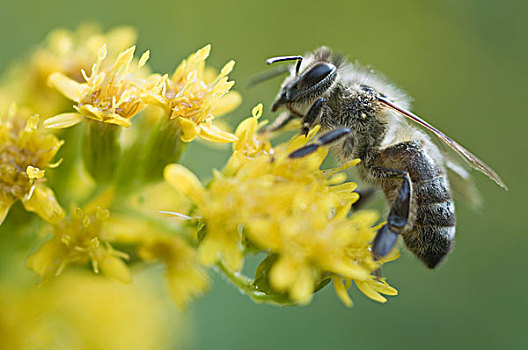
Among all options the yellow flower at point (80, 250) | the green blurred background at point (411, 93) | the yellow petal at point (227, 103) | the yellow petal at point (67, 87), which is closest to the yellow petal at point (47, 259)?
the yellow flower at point (80, 250)

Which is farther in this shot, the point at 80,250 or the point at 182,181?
the point at 80,250

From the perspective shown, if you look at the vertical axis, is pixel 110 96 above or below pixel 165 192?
above

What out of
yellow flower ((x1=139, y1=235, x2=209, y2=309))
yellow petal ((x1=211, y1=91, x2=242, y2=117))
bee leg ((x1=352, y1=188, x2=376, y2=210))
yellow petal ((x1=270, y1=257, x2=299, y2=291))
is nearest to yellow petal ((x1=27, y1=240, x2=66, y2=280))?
yellow flower ((x1=139, y1=235, x2=209, y2=309))

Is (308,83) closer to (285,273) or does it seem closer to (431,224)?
(431,224)

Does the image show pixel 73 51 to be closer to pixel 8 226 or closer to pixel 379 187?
pixel 8 226

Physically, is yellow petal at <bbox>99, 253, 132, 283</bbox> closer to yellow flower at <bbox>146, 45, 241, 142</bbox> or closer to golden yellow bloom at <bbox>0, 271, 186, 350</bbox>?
golden yellow bloom at <bbox>0, 271, 186, 350</bbox>

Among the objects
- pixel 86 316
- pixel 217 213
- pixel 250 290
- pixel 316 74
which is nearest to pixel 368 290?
pixel 250 290

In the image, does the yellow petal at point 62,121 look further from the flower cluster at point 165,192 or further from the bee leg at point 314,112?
the bee leg at point 314,112
